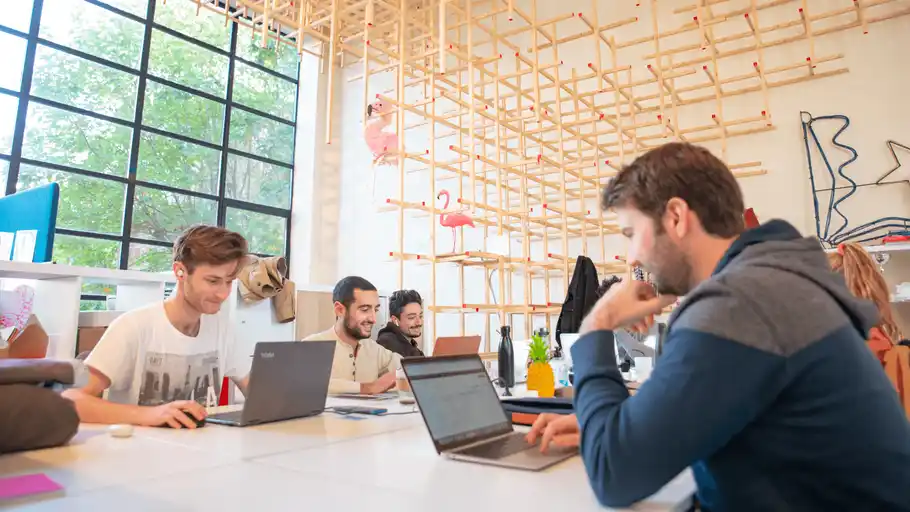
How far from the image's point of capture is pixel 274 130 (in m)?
8.20

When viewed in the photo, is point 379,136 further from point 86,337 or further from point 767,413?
point 767,413

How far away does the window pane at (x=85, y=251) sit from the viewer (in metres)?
6.16

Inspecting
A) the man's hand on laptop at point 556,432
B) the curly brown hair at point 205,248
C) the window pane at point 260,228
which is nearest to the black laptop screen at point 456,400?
the man's hand on laptop at point 556,432

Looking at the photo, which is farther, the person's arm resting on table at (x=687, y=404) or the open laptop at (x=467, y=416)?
the open laptop at (x=467, y=416)

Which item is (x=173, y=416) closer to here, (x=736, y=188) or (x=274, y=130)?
(x=736, y=188)

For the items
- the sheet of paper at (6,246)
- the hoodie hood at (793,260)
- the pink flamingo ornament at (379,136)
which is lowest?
the hoodie hood at (793,260)

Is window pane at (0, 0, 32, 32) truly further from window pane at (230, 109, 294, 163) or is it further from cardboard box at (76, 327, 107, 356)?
cardboard box at (76, 327, 107, 356)

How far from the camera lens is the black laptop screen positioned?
1241 mm

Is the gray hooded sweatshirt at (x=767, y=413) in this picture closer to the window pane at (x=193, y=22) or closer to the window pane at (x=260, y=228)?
the window pane at (x=260, y=228)

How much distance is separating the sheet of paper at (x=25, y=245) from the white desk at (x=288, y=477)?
213 centimetres

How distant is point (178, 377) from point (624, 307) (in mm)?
1634

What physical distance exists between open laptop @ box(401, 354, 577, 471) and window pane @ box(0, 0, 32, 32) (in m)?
6.82

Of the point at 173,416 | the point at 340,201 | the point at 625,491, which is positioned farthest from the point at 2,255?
the point at 340,201

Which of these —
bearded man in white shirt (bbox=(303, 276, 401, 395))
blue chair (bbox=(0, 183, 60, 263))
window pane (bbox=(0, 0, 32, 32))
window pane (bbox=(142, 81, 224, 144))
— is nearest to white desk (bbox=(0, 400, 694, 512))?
bearded man in white shirt (bbox=(303, 276, 401, 395))
